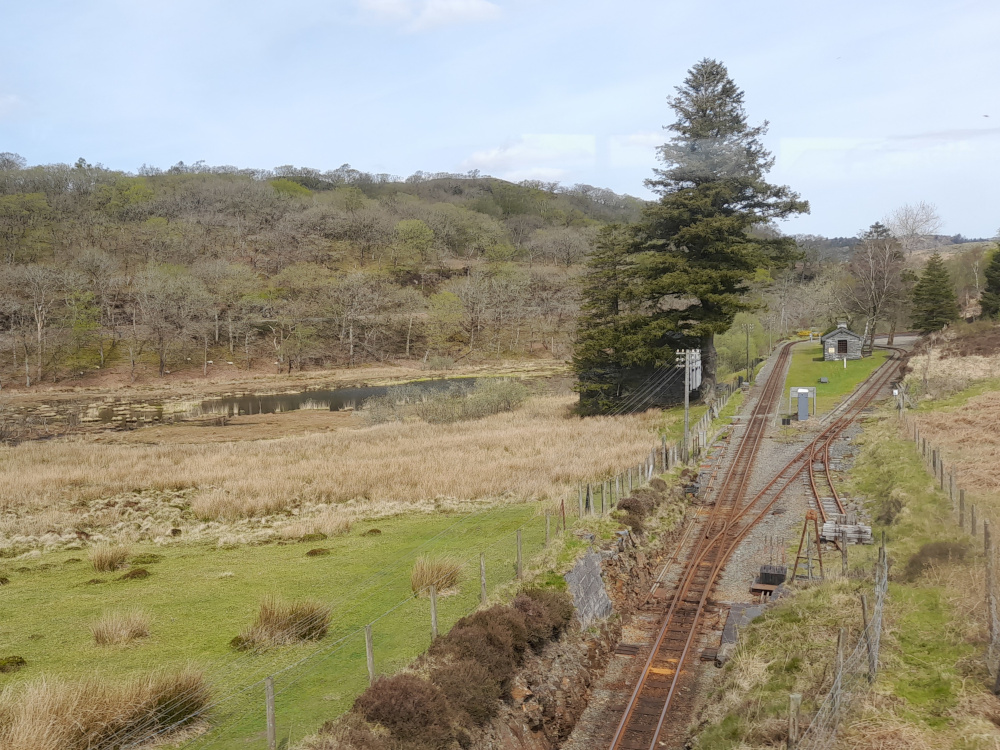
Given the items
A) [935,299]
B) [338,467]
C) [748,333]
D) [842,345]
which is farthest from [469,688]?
[935,299]

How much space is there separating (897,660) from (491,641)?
23.4 ft

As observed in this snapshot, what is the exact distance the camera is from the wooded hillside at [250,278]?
307ft

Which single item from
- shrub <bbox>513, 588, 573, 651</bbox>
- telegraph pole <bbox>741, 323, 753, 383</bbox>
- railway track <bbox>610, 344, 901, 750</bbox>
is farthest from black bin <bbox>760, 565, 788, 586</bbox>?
telegraph pole <bbox>741, 323, 753, 383</bbox>

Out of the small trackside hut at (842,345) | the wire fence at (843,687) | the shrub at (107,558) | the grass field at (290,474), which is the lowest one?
the grass field at (290,474)

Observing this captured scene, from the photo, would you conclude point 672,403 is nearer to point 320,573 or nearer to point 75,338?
point 320,573

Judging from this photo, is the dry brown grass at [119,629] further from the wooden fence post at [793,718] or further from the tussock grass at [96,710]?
the wooden fence post at [793,718]

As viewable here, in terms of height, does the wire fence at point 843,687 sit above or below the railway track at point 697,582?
above

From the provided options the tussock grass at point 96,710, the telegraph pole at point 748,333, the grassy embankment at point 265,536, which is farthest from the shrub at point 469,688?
the telegraph pole at point 748,333

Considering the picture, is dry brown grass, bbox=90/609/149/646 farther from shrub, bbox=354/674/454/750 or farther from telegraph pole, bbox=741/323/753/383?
telegraph pole, bbox=741/323/753/383

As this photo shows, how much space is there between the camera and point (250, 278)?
362 ft

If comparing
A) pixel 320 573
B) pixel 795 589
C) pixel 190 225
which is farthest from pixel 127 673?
pixel 190 225

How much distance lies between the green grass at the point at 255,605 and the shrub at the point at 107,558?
362 millimetres

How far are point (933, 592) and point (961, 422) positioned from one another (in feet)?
64.8

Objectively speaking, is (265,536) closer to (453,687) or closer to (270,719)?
(453,687)
